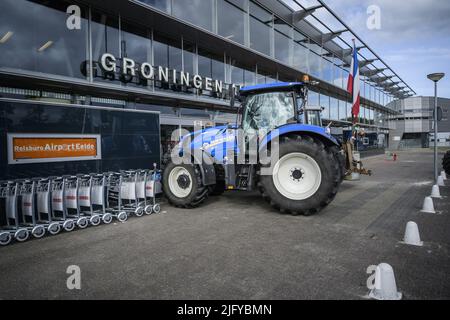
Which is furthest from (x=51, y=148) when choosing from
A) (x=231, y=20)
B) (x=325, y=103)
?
(x=325, y=103)

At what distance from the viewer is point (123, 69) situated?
10.3 metres

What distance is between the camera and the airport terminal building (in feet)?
19.4

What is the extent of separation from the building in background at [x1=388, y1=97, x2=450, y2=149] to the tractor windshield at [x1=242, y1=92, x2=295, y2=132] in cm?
5565

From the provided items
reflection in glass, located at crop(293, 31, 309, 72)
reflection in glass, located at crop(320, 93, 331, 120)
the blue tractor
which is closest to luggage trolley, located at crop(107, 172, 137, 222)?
the blue tractor

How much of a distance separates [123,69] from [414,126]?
210 feet

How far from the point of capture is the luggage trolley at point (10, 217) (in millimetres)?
4555

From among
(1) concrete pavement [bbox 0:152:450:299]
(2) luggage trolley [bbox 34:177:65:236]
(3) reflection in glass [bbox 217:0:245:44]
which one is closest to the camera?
(1) concrete pavement [bbox 0:152:450:299]

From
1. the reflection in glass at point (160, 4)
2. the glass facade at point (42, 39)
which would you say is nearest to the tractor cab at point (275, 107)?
the glass facade at point (42, 39)

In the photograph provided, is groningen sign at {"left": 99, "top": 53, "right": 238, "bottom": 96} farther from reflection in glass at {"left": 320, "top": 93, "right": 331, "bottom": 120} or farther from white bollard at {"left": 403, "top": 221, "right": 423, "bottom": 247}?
reflection in glass at {"left": 320, "top": 93, "right": 331, "bottom": 120}

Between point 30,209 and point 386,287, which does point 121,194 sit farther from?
point 386,287

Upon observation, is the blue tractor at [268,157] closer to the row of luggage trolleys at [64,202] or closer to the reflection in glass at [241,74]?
the row of luggage trolleys at [64,202]

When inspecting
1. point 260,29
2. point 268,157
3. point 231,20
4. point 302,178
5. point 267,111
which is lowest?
point 302,178
